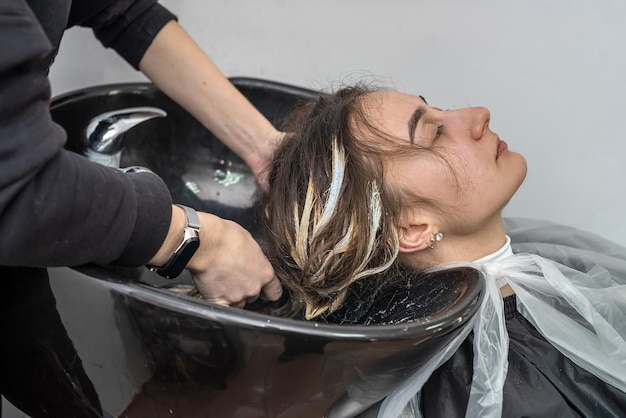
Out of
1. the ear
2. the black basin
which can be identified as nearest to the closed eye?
the ear

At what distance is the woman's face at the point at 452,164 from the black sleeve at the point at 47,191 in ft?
1.33

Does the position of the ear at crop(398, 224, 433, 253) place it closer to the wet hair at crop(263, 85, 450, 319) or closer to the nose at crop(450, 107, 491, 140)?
the wet hair at crop(263, 85, 450, 319)

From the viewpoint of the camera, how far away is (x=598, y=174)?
154 centimetres

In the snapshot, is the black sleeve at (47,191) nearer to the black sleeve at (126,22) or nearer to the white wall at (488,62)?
the black sleeve at (126,22)

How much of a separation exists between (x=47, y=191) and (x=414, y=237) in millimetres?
563

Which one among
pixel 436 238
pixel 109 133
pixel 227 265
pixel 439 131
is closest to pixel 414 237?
pixel 436 238

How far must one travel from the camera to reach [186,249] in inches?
31.9

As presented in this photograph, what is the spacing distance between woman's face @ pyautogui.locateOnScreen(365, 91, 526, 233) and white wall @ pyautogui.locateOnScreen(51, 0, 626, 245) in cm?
49

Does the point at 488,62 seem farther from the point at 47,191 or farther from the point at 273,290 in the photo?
the point at 47,191

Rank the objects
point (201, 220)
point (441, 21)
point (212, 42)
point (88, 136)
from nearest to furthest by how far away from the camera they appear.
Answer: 1. point (201, 220)
2. point (88, 136)
3. point (441, 21)
4. point (212, 42)

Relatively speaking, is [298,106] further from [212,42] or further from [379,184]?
[212,42]

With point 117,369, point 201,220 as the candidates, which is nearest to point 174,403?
point 117,369

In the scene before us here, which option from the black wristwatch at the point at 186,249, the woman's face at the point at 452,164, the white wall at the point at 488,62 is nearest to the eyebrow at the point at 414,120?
the woman's face at the point at 452,164

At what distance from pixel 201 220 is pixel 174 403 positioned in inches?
8.3
